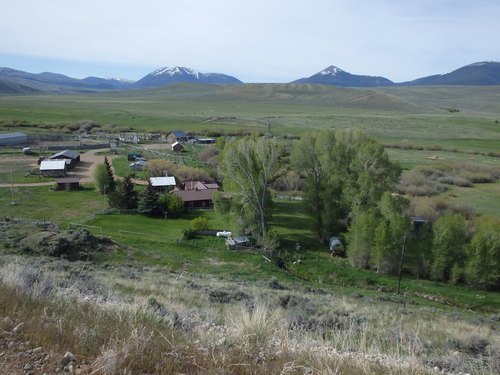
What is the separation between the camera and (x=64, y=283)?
10.4 meters

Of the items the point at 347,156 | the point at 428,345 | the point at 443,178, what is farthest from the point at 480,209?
the point at 428,345

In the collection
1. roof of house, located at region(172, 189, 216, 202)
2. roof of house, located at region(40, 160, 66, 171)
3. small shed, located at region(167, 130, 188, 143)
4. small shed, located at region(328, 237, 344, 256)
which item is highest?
small shed, located at region(167, 130, 188, 143)

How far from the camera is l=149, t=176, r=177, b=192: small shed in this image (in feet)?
131

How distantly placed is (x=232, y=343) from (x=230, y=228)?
24.0m

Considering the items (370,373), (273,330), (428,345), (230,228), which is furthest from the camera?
(230,228)

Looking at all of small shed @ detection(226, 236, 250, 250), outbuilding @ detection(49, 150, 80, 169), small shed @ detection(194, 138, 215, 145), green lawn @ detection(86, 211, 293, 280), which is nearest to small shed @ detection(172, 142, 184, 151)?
small shed @ detection(194, 138, 215, 145)

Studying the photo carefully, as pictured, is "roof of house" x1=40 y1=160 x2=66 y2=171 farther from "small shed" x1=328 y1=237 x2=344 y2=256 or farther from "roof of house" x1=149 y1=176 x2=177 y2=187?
"small shed" x1=328 y1=237 x2=344 y2=256

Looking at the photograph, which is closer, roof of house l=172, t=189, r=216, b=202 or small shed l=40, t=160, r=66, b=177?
roof of house l=172, t=189, r=216, b=202

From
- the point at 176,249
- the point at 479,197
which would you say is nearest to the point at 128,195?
the point at 176,249

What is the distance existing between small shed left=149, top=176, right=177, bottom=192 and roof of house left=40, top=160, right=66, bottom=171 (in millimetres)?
13180

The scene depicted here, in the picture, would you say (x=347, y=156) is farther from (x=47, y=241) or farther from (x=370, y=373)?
(x=370, y=373)

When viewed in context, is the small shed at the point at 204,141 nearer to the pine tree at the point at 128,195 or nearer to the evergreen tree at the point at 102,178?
the evergreen tree at the point at 102,178

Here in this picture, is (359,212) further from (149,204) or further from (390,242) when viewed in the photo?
(149,204)

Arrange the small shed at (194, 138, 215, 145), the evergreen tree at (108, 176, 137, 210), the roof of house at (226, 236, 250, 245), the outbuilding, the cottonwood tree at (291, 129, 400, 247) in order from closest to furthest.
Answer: the roof of house at (226, 236, 250, 245), the cottonwood tree at (291, 129, 400, 247), the evergreen tree at (108, 176, 137, 210), the outbuilding, the small shed at (194, 138, 215, 145)
